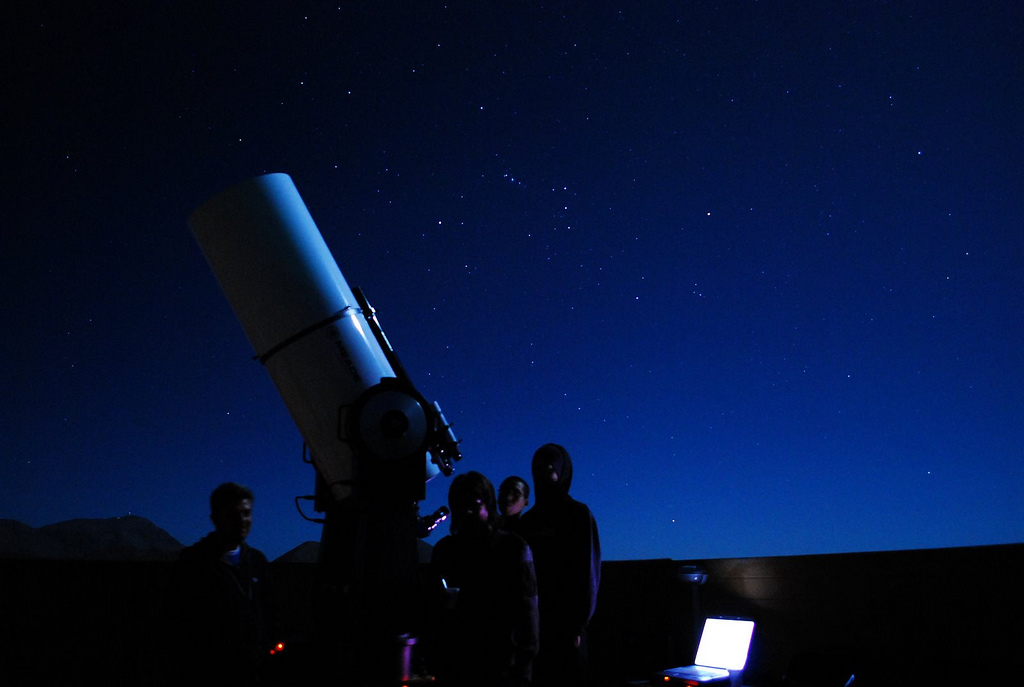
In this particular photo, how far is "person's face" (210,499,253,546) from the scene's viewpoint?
2.91m

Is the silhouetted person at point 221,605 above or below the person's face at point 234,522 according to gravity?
below

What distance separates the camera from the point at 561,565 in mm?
3803

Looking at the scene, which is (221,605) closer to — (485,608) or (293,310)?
(485,608)

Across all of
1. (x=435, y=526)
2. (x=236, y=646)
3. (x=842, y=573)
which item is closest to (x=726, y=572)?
(x=842, y=573)

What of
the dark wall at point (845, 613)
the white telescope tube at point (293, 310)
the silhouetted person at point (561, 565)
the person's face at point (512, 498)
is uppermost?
the white telescope tube at point (293, 310)

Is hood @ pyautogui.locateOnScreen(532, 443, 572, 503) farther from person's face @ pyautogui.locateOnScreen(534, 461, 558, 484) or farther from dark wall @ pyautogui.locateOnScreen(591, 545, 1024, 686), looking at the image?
dark wall @ pyautogui.locateOnScreen(591, 545, 1024, 686)

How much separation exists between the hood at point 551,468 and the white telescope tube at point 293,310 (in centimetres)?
109

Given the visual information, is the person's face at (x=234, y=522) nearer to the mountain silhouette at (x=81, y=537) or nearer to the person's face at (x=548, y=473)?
the person's face at (x=548, y=473)

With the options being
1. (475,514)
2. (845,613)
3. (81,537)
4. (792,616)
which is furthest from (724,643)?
(81,537)

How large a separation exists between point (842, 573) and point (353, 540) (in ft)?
8.91

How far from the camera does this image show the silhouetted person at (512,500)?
4.04 m

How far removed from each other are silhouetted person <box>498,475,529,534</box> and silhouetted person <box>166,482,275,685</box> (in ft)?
4.54

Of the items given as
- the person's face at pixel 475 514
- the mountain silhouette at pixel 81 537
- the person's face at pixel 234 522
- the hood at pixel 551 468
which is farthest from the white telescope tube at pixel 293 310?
the mountain silhouette at pixel 81 537

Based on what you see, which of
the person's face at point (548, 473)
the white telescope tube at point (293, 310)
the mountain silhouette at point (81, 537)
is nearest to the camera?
the white telescope tube at point (293, 310)
